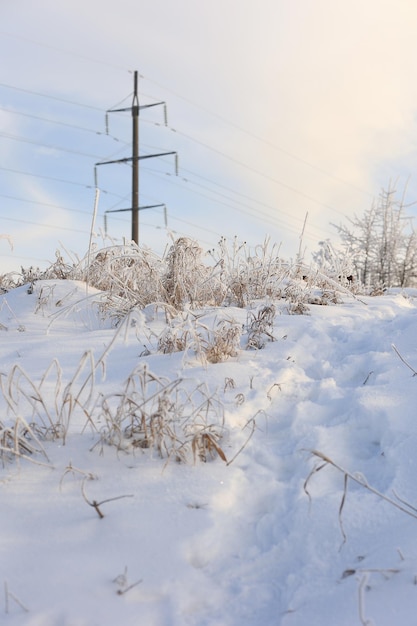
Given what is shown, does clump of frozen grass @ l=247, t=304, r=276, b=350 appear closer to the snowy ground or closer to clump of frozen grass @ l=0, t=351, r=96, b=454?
the snowy ground

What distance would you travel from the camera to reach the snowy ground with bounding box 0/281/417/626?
135cm

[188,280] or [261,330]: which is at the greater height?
[188,280]

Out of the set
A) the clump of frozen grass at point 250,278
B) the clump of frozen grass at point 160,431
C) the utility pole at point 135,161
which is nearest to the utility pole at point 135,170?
the utility pole at point 135,161

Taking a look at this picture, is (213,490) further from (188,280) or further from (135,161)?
(135,161)

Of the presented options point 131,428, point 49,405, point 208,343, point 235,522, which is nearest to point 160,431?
point 131,428

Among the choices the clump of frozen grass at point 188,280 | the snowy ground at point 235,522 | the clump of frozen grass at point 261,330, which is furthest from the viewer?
the clump of frozen grass at point 188,280

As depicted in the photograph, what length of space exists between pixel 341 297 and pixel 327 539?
3543 mm

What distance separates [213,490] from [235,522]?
0.13 metres

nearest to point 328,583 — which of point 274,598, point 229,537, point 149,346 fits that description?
point 274,598

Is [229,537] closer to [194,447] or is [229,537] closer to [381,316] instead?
[194,447]

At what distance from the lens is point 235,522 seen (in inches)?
66.0

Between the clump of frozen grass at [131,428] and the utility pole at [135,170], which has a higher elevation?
the utility pole at [135,170]

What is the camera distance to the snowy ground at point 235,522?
4.42 feet

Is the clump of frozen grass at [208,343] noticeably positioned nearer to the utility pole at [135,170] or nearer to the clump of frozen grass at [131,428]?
the clump of frozen grass at [131,428]
